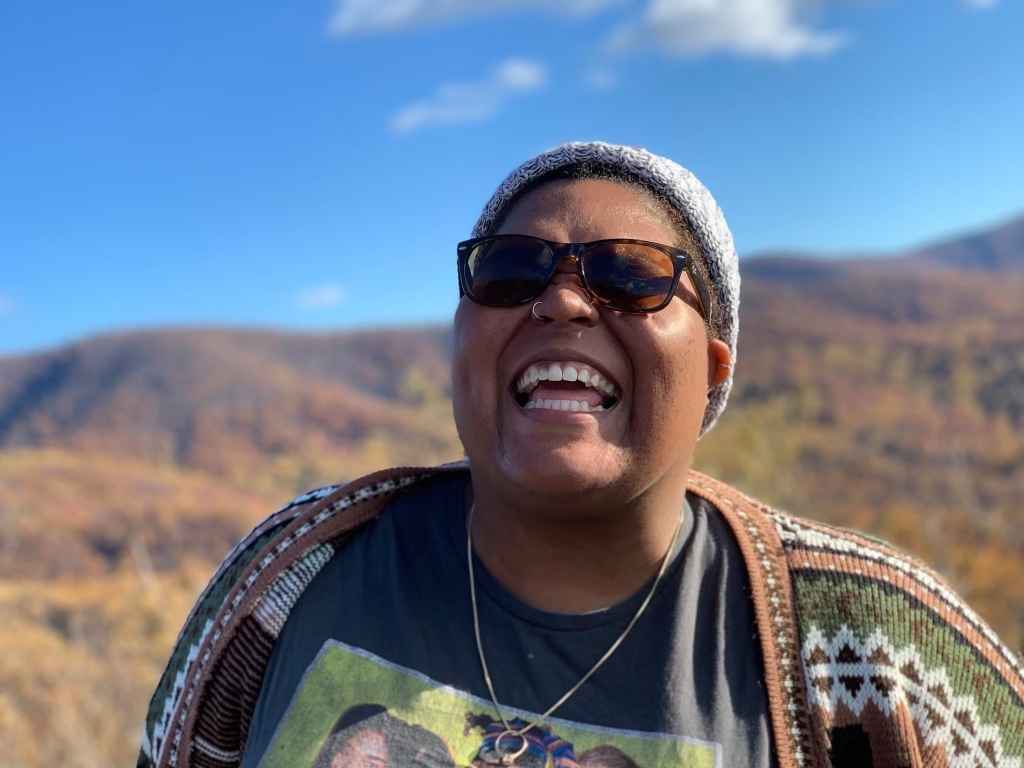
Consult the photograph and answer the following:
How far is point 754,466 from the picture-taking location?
15.4 m

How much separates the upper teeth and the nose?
0.26ft

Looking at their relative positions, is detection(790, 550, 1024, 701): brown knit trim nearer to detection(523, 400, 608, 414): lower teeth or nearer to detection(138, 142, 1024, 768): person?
detection(138, 142, 1024, 768): person

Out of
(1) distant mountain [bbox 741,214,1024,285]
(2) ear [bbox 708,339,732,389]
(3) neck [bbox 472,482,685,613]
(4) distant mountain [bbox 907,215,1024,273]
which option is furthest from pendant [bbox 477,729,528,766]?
(4) distant mountain [bbox 907,215,1024,273]

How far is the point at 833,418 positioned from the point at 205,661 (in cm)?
2704

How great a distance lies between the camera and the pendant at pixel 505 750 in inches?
55.8

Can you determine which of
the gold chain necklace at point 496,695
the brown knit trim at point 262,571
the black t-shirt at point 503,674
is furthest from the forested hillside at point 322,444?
the gold chain necklace at point 496,695

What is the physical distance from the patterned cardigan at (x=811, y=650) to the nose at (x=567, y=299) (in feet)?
1.58

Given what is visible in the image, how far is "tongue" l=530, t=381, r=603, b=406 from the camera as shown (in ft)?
4.83

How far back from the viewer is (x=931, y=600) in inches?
61.4

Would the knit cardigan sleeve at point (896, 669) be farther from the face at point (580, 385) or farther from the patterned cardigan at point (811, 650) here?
the face at point (580, 385)

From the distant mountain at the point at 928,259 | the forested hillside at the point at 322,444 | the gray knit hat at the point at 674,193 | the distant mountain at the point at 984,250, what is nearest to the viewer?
the gray knit hat at the point at 674,193

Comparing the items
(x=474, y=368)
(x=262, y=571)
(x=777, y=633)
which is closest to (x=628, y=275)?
(x=474, y=368)

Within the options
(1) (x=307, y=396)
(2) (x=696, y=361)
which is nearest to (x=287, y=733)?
(2) (x=696, y=361)

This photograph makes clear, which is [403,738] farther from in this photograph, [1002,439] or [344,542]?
[1002,439]
